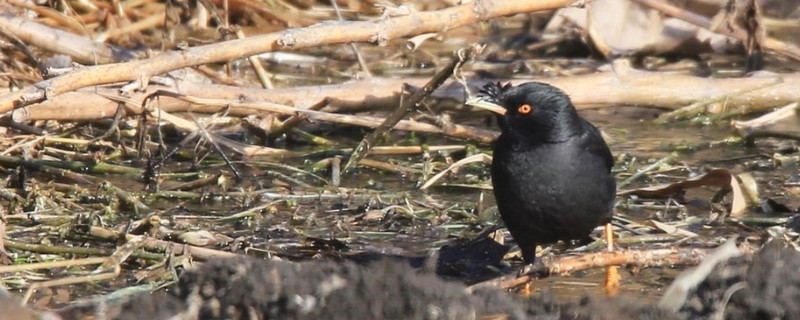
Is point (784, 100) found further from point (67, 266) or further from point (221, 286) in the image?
point (221, 286)

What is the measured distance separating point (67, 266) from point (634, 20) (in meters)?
4.99

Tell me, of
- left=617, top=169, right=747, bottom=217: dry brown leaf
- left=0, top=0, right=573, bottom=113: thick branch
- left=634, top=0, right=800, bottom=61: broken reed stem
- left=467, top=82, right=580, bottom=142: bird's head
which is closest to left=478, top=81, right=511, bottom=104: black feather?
left=467, top=82, right=580, bottom=142: bird's head

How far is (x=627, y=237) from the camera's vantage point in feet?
19.1

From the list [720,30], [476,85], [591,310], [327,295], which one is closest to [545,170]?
[591,310]

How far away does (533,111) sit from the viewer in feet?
17.6

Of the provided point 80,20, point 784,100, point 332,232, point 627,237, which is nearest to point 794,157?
point 784,100

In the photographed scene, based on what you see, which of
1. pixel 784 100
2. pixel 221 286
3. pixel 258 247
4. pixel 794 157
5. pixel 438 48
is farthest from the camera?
pixel 438 48

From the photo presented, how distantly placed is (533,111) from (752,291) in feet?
5.78

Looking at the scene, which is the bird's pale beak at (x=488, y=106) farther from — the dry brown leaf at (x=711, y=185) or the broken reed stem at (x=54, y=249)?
the broken reed stem at (x=54, y=249)

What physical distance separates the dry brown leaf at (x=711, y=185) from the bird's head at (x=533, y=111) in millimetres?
1025

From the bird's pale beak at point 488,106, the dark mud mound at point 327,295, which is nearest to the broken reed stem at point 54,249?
the bird's pale beak at point 488,106

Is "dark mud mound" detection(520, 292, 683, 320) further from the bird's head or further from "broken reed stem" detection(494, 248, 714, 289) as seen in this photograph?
the bird's head

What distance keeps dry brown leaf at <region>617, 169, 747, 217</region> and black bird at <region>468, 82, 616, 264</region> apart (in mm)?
859

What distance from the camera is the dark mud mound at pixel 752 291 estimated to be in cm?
373
